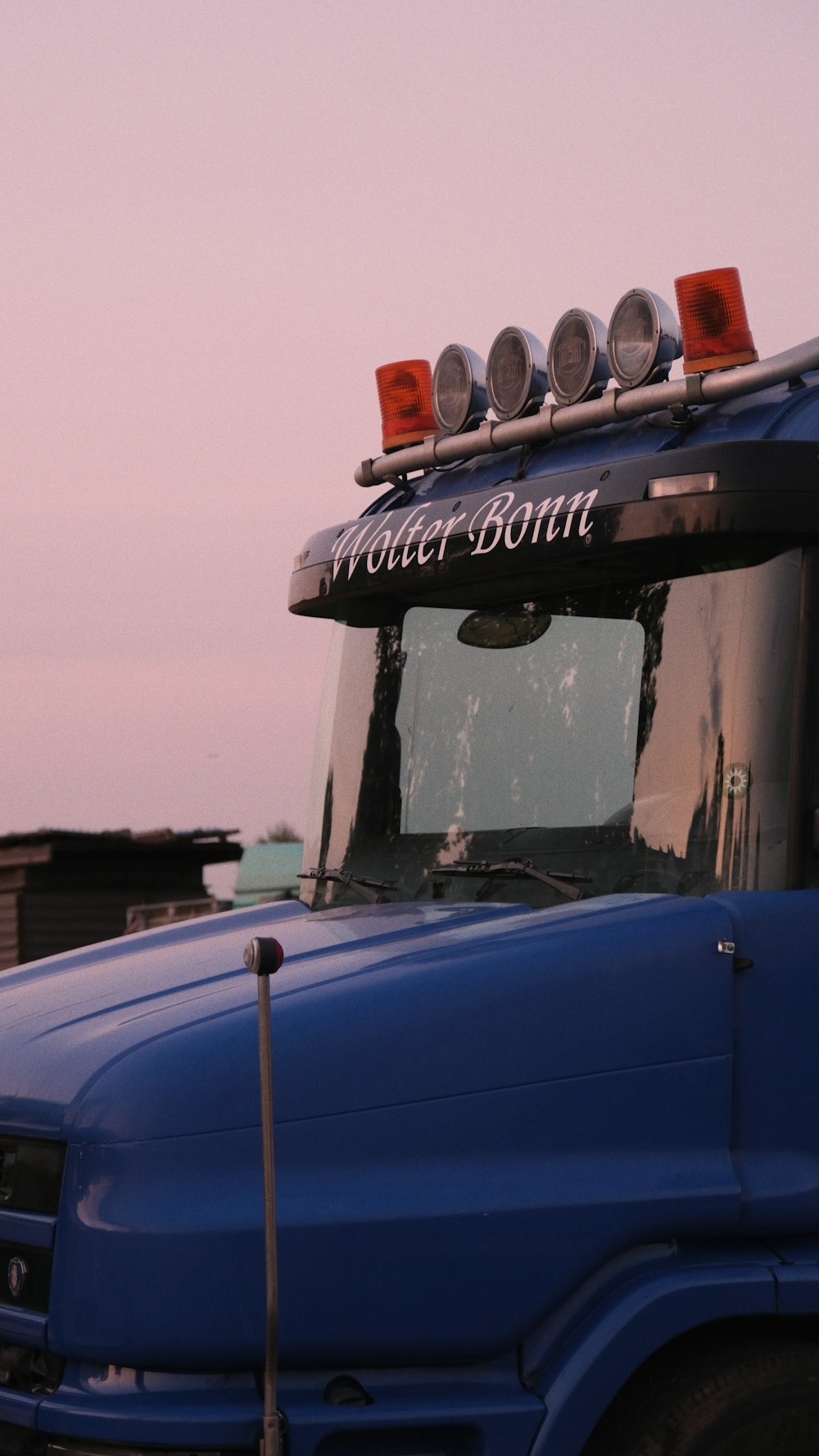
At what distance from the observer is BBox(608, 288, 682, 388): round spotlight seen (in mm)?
4824

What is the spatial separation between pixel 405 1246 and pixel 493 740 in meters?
1.60

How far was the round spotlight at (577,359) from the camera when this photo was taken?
4.98 meters

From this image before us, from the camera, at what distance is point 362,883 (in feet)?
16.4

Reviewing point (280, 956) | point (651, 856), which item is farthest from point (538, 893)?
point (280, 956)

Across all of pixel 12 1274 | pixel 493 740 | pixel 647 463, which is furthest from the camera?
pixel 493 740

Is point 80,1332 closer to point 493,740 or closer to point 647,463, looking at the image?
point 493,740

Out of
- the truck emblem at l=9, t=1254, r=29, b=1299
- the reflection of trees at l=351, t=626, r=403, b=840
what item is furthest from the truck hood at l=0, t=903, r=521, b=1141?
the reflection of trees at l=351, t=626, r=403, b=840

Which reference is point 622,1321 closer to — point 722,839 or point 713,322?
point 722,839

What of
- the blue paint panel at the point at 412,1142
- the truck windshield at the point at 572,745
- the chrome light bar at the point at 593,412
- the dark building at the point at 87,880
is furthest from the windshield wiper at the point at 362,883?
the dark building at the point at 87,880

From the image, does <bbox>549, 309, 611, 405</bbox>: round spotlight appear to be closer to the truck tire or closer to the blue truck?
the blue truck

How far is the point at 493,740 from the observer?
484 cm

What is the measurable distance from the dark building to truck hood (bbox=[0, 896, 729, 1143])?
73.0 ft

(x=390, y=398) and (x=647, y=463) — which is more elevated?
(x=390, y=398)

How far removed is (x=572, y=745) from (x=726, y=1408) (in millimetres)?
1592
